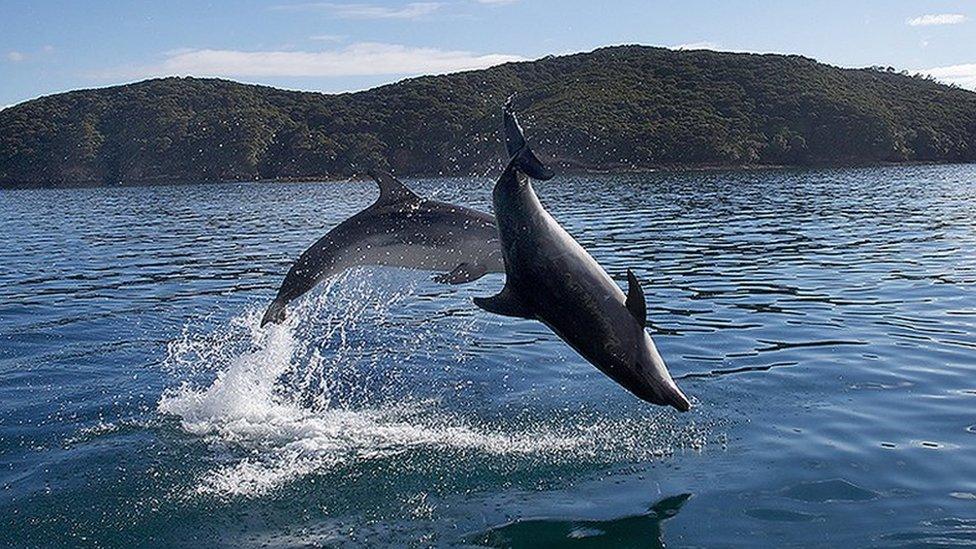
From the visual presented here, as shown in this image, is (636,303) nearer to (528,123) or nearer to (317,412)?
(317,412)

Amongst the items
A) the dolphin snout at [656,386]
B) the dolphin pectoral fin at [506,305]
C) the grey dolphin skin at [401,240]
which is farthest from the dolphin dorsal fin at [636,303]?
the grey dolphin skin at [401,240]

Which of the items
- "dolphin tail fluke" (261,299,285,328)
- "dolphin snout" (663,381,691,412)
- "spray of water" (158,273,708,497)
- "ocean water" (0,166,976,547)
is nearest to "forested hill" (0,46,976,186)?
"ocean water" (0,166,976,547)

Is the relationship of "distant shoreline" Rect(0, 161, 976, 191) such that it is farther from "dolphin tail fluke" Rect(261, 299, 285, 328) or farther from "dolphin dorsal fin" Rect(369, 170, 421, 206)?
"dolphin dorsal fin" Rect(369, 170, 421, 206)

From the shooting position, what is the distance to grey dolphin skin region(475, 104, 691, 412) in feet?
27.6

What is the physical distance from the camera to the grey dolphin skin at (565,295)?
8.41 metres

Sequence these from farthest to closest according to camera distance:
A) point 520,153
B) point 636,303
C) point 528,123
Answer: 1. point 528,123
2. point 520,153
3. point 636,303

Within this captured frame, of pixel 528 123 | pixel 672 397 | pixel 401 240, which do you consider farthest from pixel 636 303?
pixel 528 123

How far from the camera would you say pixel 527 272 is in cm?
865

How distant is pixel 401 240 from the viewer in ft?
39.6

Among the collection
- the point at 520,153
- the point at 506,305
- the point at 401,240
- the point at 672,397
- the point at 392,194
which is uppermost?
the point at 520,153

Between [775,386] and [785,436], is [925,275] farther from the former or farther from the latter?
[785,436]

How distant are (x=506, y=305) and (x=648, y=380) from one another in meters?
1.39

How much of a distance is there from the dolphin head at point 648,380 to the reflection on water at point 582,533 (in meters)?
1.14

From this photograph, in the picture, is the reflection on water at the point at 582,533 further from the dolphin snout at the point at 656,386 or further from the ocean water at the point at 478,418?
the dolphin snout at the point at 656,386
